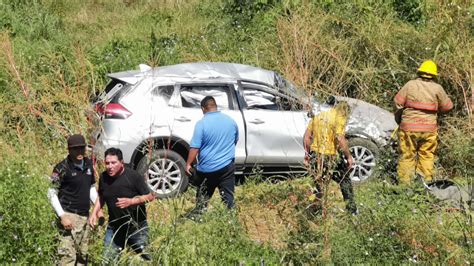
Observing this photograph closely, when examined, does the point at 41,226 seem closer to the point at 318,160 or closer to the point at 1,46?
the point at 318,160

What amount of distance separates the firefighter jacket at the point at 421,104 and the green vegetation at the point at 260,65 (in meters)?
0.79

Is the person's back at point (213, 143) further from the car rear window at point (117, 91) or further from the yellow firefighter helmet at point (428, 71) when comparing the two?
the yellow firefighter helmet at point (428, 71)

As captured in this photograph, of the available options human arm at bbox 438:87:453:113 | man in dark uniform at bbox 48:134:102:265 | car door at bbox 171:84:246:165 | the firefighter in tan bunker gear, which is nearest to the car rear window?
car door at bbox 171:84:246:165

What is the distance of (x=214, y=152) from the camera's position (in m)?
9.95

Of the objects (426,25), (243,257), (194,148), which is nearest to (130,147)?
(194,148)

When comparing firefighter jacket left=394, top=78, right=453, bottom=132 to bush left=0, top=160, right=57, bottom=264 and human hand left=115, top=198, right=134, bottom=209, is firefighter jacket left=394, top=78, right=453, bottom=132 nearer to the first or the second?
human hand left=115, top=198, right=134, bottom=209

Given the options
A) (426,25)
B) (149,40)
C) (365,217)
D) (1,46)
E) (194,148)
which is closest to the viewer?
(365,217)

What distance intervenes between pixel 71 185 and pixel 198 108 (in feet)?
11.9

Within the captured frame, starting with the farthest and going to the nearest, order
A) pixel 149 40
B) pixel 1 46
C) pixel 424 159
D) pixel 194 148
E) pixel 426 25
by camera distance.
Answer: pixel 149 40, pixel 426 25, pixel 1 46, pixel 424 159, pixel 194 148

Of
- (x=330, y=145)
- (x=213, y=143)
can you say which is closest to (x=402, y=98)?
(x=330, y=145)

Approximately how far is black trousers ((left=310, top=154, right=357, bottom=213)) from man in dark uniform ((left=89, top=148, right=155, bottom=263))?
65.8 inches

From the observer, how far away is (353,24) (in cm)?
1455

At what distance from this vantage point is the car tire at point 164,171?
1136cm

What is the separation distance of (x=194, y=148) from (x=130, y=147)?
67.3 inches
